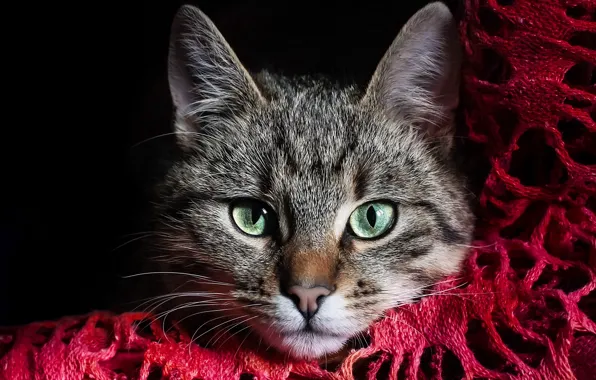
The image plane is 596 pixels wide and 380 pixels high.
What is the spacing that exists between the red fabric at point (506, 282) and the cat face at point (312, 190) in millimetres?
72

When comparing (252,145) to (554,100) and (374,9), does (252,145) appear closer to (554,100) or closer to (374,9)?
(554,100)

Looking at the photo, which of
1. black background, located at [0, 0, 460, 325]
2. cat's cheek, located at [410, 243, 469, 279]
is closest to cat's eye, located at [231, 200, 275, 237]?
cat's cheek, located at [410, 243, 469, 279]

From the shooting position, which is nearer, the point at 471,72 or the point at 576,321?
the point at 576,321

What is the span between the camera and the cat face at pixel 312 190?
42.1 inches

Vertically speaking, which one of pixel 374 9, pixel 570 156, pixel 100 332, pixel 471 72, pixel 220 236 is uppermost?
pixel 374 9

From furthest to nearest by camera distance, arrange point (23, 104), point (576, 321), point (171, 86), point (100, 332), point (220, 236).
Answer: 1. point (23, 104)
2. point (171, 86)
3. point (220, 236)
4. point (100, 332)
5. point (576, 321)

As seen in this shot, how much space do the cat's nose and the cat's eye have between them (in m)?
0.17

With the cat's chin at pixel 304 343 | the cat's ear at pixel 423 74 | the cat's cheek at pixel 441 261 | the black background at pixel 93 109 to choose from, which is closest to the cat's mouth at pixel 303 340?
the cat's chin at pixel 304 343

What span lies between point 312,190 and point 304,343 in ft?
0.87

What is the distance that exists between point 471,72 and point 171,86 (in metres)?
0.58

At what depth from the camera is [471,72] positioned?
1.10 metres

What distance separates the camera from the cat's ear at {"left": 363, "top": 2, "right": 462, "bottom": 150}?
1.16 metres

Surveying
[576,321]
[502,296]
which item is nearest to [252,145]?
[502,296]

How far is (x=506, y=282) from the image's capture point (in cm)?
100
